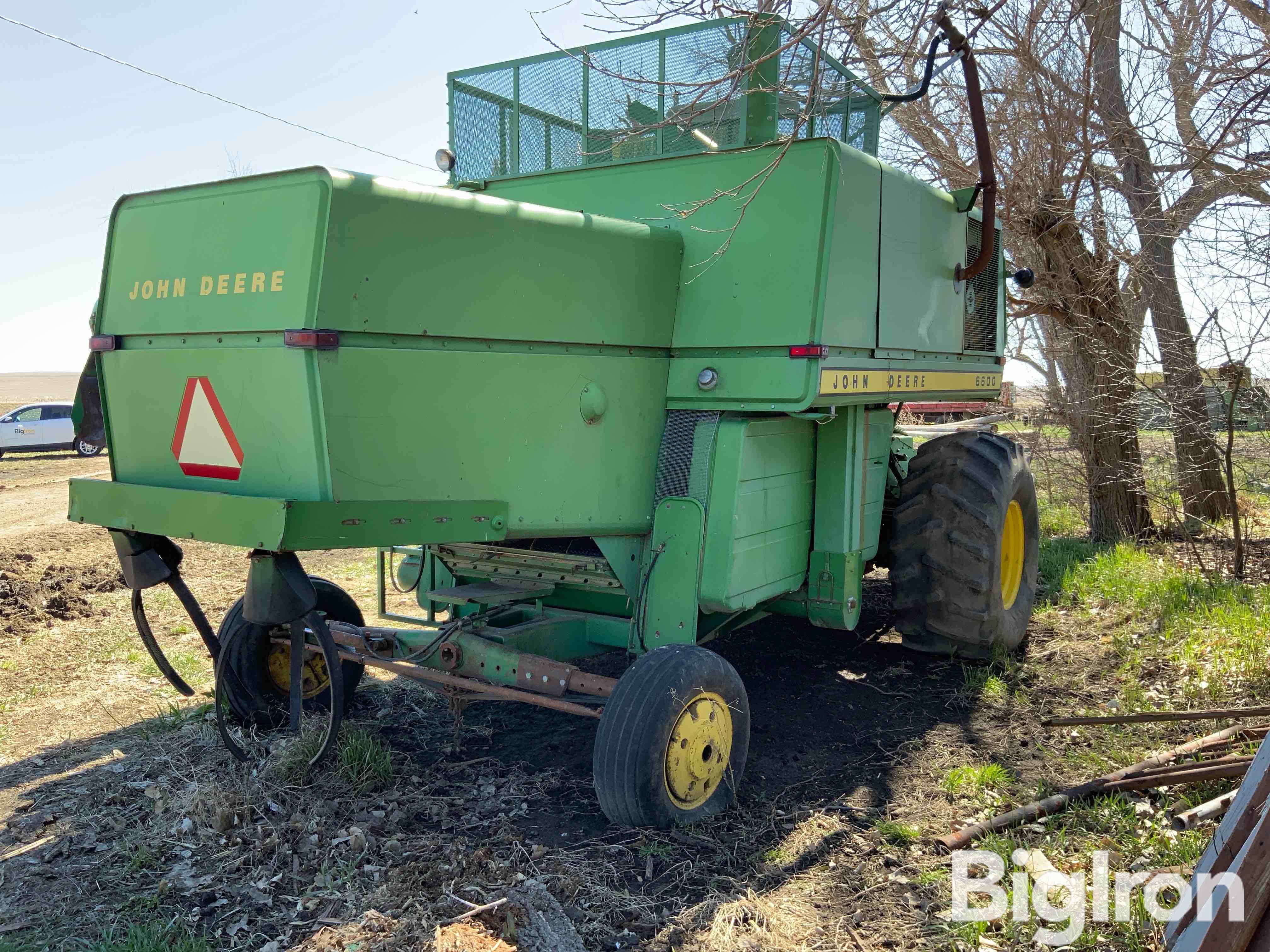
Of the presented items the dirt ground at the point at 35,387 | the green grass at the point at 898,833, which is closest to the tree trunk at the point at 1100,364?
the green grass at the point at 898,833

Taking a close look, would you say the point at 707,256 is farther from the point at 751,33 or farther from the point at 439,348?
the point at 439,348

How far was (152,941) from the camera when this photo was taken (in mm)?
2949

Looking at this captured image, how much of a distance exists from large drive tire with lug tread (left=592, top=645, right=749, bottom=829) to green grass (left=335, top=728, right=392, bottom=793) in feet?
3.24

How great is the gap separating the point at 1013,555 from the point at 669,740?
135 inches

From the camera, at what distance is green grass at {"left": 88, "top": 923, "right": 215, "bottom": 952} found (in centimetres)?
291

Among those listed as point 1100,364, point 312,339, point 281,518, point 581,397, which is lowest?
point 281,518

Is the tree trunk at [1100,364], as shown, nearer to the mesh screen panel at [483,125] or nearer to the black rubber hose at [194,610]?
the mesh screen panel at [483,125]

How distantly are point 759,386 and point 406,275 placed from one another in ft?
5.11

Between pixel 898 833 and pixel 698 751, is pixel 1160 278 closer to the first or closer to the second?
pixel 898 833

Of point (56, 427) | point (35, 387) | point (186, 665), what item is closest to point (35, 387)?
point (35, 387)

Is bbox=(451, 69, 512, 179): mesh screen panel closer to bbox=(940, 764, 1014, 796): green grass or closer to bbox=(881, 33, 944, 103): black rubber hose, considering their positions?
bbox=(881, 33, 944, 103): black rubber hose

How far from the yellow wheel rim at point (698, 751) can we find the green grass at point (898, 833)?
0.62 meters

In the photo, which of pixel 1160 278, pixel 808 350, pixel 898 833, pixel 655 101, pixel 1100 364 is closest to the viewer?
pixel 898 833

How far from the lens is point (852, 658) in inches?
237
